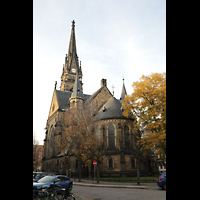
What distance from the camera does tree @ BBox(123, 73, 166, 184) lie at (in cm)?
2179

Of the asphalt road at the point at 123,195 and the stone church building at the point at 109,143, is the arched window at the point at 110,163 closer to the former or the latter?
the stone church building at the point at 109,143

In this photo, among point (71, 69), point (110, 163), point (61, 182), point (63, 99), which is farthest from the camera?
point (71, 69)

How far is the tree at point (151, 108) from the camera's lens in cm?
2179

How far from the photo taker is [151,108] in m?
23.7

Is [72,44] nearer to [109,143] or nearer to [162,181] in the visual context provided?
[109,143]

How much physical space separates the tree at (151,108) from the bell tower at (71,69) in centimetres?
4380

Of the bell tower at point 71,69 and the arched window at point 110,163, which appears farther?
the bell tower at point 71,69

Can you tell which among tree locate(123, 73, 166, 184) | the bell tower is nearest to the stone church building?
tree locate(123, 73, 166, 184)

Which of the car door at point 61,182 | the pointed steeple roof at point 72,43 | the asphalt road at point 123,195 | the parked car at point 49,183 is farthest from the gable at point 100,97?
the parked car at point 49,183

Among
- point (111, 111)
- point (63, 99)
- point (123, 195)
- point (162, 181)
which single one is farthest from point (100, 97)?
point (123, 195)

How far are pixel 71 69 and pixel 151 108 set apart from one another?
50.8m

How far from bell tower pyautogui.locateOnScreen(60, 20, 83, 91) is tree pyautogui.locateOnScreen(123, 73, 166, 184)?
1725 inches
